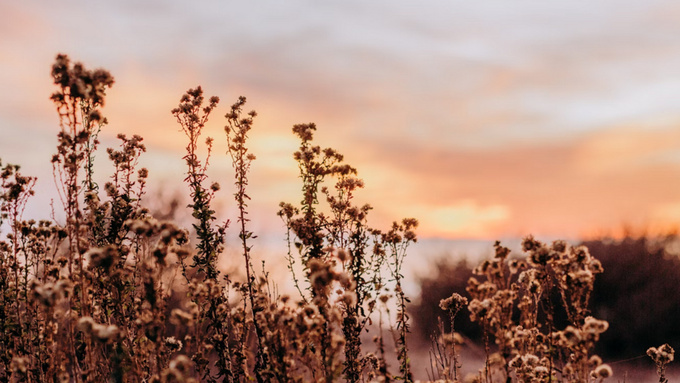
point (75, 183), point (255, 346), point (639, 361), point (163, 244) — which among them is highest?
point (75, 183)

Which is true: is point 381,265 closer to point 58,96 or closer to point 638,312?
point 58,96

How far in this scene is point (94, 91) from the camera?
12.4 feet

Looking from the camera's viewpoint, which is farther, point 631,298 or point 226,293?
point 631,298

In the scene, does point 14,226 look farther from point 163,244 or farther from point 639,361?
point 639,361

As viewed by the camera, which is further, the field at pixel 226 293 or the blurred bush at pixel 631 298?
the blurred bush at pixel 631 298

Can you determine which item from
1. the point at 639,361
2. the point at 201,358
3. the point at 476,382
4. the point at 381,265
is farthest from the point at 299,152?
the point at 639,361

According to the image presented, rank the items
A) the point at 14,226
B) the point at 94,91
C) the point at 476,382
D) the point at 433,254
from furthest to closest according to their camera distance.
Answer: the point at 433,254 → the point at 14,226 → the point at 476,382 → the point at 94,91

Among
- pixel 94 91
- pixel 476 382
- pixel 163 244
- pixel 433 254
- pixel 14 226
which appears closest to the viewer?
pixel 163 244

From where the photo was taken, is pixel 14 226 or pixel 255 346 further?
pixel 255 346

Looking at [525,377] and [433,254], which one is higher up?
[433,254]

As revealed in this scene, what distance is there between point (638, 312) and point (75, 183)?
1009cm

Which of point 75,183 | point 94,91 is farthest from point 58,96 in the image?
point 75,183

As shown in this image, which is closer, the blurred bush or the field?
the field

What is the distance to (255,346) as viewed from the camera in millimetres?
6520
